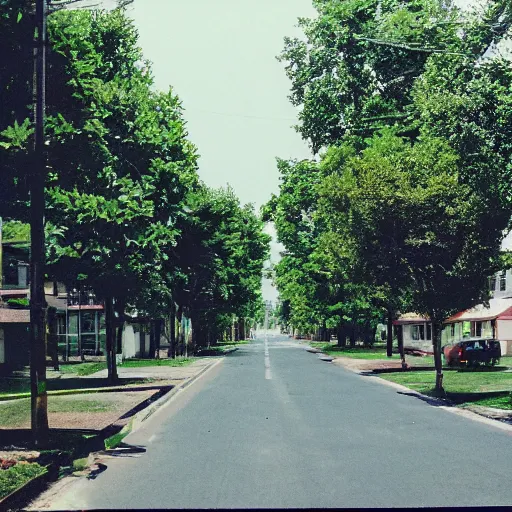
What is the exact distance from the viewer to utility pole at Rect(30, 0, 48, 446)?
1255 cm

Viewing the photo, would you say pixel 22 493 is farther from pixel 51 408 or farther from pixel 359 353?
pixel 359 353

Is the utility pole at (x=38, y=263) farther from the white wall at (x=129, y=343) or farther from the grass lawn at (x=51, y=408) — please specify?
the white wall at (x=129, y=343)

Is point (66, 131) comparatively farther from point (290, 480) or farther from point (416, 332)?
point (416, 332)

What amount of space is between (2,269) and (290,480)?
3480 cm

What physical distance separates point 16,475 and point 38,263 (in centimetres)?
465

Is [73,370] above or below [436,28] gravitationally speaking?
below

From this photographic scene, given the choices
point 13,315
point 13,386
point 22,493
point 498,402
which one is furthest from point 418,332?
point 22,493

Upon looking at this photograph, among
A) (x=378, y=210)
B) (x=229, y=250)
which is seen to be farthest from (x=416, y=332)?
(x=378, y=210)

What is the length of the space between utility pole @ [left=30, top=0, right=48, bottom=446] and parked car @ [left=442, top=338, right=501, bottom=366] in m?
27.1

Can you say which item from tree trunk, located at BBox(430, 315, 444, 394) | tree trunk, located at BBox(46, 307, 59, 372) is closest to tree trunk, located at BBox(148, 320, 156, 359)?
tree trunk, located at BBox(46, 307, 59, 372)

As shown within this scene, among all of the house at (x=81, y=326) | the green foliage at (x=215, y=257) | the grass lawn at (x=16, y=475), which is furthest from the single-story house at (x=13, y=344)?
the grass lawn at (x=16, y=475)

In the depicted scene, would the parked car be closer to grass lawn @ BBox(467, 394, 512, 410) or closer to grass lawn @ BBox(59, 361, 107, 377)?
grass lawn @ BBox(467, 394, 512, 410)

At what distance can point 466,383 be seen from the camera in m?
26.6

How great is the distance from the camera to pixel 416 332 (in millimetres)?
68250
